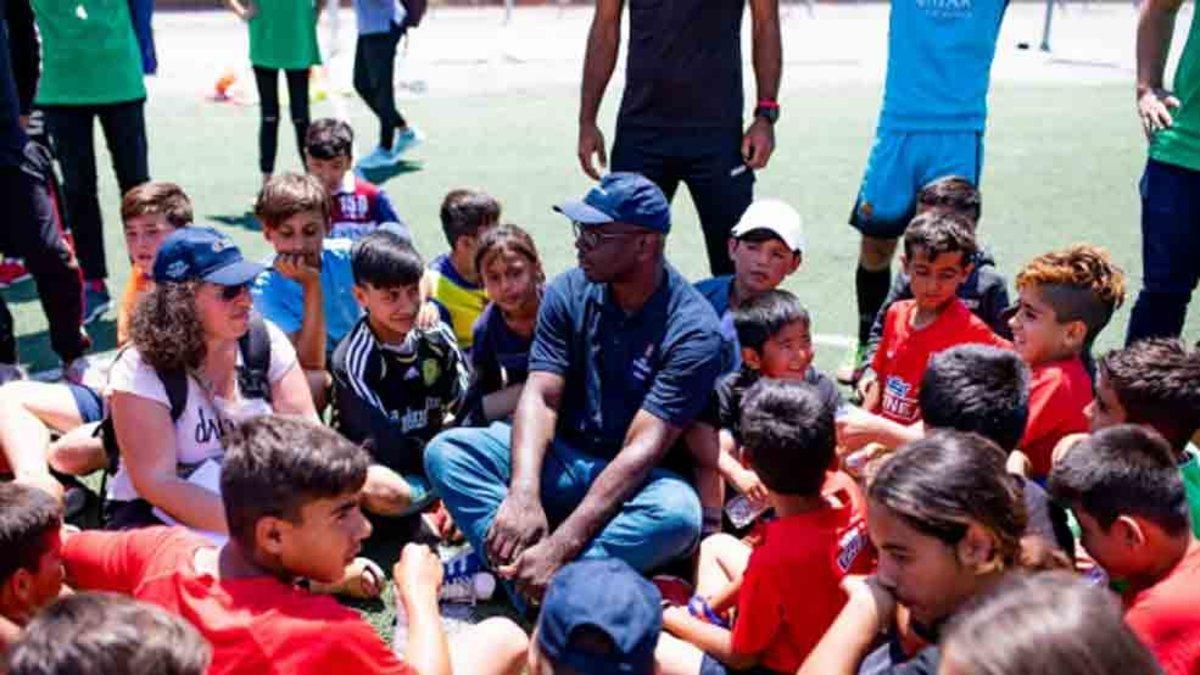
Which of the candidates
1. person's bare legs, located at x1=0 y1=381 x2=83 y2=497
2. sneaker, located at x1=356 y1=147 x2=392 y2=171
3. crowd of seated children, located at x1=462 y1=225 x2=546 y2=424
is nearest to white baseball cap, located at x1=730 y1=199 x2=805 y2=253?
crowd of seated children, located at x1=462 y1=225 x2=546 y2=424

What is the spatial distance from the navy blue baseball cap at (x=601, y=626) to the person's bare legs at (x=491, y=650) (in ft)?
2.27

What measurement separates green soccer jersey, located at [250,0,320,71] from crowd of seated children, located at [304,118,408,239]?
268 cm

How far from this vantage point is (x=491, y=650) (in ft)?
9.77

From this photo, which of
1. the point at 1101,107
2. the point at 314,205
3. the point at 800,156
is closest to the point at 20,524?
the point at 314,205

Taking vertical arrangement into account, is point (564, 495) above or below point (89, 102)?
below

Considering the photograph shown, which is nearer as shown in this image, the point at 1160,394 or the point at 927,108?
the point at 1160,394

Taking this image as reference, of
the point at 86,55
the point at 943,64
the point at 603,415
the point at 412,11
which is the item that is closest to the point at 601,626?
the point at 603,415

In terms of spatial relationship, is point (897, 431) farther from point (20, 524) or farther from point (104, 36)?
point (104, 36)

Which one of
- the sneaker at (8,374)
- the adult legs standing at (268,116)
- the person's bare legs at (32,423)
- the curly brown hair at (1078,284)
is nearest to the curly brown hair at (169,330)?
the person's bare legs at (32,423)

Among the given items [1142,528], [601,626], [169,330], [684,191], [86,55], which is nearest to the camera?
[601,626]

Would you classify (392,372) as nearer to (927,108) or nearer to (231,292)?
(231,292)

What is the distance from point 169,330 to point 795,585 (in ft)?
6.07

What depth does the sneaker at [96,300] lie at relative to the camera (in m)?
6.21

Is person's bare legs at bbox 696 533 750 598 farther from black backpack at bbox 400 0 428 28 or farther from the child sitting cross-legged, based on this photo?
black backpack at bbox 400 0 428 28
